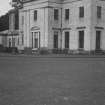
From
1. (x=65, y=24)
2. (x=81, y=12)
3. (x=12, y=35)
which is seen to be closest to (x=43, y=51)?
(x=65, y=24)

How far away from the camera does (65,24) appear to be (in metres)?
49.5

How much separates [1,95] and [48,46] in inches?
1590

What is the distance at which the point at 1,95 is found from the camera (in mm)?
8547

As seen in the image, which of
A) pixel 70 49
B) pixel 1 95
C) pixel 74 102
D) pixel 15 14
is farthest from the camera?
pixel 15 14

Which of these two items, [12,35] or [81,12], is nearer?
[81,12]

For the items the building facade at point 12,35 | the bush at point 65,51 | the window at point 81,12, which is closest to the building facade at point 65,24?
the window at point 81,12

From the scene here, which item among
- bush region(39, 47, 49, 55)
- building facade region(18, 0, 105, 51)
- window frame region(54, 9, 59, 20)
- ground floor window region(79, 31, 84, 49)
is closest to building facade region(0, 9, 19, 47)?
building facade region(18, 0, 105, 51)

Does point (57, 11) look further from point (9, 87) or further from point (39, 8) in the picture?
point (9, 87)

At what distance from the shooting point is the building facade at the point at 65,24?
44531 mm

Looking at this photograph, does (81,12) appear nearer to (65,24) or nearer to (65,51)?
(65,24)

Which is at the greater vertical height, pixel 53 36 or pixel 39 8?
pixel 39 8

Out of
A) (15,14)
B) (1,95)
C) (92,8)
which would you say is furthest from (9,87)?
(15,14)

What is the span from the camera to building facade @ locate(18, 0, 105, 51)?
44.5 meters

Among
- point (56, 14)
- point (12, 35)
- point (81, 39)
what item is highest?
point (56, 14)
